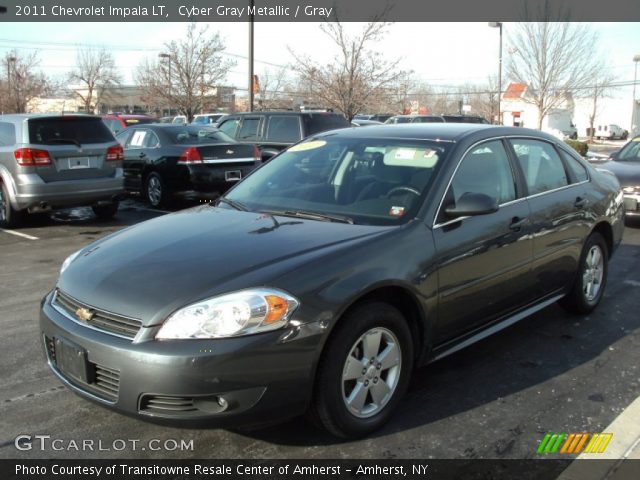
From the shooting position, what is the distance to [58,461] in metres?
2.99

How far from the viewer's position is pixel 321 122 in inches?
487

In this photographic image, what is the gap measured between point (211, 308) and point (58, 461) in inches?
44.3

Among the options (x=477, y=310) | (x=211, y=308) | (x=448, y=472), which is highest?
(x=211, y=308)

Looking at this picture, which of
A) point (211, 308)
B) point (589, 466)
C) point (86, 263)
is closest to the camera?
point (211, 308)

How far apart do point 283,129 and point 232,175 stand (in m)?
2.19

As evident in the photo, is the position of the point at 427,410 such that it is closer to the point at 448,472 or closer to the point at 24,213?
the point at 448,472

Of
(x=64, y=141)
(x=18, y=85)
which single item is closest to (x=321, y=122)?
(x=64, y=141)

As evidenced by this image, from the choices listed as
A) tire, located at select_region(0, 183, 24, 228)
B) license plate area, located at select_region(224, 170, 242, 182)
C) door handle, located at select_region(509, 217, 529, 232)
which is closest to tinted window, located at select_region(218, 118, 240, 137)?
license plate area, located at select_region(224, 170, 242, 182)

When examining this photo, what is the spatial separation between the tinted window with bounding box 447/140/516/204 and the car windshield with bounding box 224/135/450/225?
183 millimetres

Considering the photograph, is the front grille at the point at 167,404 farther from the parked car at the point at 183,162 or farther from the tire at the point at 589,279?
the parked car at the point at 183,162

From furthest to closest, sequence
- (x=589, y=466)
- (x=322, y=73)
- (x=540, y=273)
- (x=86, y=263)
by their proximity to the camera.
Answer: (x=322, y=73)
(x=540, y=273)
(x=86, y=263)
(x=589, y=466)

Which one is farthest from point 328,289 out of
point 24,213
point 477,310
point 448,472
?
point 24,213

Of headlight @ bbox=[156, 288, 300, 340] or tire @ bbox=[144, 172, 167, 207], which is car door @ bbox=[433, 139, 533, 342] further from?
tire @ bbox=[144, 172, 167, 207]

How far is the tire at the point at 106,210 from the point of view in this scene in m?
10.4
